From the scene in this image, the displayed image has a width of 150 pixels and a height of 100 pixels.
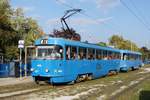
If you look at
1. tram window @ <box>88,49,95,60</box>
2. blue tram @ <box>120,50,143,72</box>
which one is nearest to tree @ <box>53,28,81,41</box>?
tram window @ <box>88,49,95,60</box>

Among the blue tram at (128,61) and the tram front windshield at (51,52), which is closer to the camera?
the tram front windshield at (51,52)

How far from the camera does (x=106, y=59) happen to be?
3316 cm

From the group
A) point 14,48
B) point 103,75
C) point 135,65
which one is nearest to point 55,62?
point 103,75

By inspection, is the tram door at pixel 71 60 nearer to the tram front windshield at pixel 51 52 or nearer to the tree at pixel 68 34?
the tram front windshield at pixel 51 52

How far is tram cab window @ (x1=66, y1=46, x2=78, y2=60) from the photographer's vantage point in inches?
904

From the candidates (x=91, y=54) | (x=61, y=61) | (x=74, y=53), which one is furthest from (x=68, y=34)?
(x=61, y=61)

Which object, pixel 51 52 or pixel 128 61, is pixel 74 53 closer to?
pixel 51 52

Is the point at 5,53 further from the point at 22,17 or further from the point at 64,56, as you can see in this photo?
the point at 64,56

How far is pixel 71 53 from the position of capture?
2353 cm

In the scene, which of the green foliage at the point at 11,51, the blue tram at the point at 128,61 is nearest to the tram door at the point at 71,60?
the blue tram at the point at 128,61

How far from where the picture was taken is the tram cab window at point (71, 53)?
23.0 m

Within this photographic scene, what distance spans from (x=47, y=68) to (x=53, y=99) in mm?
6247

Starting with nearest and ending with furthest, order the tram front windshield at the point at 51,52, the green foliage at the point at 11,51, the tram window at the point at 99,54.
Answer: the tram front windshield at the point at 51,52 → the tram window at the point at 99,54 → the green foliage at the point at 11,51

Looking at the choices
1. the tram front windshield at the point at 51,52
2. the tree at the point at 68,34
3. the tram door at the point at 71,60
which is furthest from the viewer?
the tree at the point at 68,34
